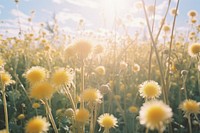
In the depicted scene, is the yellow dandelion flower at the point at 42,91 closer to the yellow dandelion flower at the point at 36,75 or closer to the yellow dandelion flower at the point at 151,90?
the yellow dandelion flower at the point at 36,75

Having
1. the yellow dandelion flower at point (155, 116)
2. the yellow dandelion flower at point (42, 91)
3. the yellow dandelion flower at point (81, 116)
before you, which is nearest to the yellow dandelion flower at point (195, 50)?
the yellow dandelion flower at point (81, 116)

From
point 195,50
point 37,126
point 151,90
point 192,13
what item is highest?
point 192,13

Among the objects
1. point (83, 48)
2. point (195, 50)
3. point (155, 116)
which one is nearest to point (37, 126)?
point (83, 48)

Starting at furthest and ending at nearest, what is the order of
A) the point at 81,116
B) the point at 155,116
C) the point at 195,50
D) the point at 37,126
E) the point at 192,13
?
the point at 192,13, the point at 195,50, the point at 81,116, the point at 37,126, the point at 155,116

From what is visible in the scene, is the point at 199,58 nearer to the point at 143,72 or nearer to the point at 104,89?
the point at 104,89

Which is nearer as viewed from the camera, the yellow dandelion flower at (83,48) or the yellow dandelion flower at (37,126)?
the yellow dandelion flower at (37,126)

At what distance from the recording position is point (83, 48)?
133 centimetres

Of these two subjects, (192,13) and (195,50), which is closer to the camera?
(195,50)

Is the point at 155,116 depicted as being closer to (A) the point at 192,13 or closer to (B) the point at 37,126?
(B) the point at 37,126

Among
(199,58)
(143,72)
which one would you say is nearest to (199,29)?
(143,72)

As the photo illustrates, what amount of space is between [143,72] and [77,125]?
8.93 feet

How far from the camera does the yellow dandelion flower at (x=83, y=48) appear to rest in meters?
1.33

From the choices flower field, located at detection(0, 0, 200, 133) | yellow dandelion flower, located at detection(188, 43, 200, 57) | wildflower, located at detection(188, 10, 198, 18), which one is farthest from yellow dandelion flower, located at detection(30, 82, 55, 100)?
wildflower, located at detection(188, 10, 198, 18)

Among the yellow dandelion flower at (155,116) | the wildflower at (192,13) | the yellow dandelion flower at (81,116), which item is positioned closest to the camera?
the yellow dandelion flower at (155,116)
